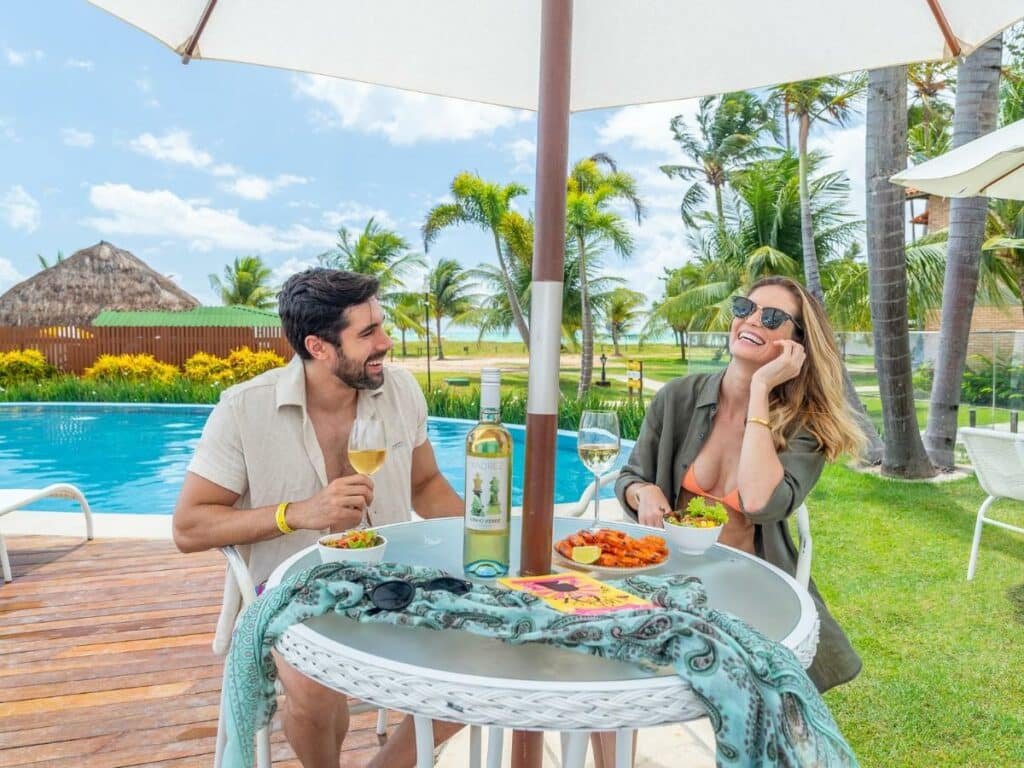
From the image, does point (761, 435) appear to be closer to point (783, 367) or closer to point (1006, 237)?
point (783, 367)

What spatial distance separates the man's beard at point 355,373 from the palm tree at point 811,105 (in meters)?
7.92

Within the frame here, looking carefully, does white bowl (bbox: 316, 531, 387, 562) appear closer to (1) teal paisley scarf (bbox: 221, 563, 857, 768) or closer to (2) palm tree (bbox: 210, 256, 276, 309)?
(1) teal paisley scarf (bbox: 221, 563, 857, 768)

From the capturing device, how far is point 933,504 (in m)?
5.83

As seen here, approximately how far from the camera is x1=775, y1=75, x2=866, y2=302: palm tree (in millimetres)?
9414

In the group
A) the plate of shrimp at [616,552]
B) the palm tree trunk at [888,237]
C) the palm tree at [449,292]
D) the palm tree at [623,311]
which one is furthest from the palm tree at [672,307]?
the plate of shrimp at [616,552]

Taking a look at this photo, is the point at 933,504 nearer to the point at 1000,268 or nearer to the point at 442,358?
the point at 1000,268

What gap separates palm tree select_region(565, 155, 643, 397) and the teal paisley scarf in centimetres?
1600

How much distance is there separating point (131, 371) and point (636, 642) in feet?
66.2

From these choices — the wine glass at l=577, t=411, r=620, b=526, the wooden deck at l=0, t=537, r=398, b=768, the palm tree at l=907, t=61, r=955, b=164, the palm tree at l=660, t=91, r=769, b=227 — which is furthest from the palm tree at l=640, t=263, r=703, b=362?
the wine glass at l=577, t=411, r=620, b=526

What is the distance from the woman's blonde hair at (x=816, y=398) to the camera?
207cm

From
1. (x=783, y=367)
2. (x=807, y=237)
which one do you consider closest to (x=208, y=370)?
(x=807, y=237)

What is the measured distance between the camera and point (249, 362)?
62.7 ft

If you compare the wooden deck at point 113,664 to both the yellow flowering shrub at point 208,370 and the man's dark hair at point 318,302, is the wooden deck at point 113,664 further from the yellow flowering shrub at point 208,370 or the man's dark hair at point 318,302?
the yellow flowering shrub at point 208,370

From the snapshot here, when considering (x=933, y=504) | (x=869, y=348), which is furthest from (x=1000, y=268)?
(x=933, y=504)
